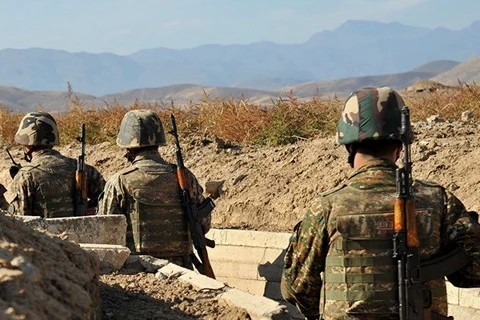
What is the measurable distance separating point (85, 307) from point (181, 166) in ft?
11.7

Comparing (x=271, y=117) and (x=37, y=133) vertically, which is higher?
(x=271, y=117)

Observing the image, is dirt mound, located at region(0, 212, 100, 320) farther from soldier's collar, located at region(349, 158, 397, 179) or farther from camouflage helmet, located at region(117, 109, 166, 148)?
camouflage helmet, located at region(117, 109, 166, 148)

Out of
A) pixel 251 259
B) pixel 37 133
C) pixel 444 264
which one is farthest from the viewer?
pixel 251 259

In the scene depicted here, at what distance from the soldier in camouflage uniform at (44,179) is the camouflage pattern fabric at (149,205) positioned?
866mm

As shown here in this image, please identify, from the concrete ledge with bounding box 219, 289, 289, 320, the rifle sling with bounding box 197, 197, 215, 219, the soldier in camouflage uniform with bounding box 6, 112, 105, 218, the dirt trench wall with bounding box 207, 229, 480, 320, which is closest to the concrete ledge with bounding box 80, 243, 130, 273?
the concrete ledge with bounding box 219, 289, 289, 320

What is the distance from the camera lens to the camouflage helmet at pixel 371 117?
4414 mm

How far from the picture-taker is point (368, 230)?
4336mm

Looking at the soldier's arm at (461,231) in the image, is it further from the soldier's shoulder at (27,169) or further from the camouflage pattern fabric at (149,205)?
the soldier's shoulder at (27,169)

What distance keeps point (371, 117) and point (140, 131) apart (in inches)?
144

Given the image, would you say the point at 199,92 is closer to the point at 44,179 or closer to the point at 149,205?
the point at 44,179

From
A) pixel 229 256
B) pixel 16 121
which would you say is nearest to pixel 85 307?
pixel 229 256

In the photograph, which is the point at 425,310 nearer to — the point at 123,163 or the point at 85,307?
the point at 85,307

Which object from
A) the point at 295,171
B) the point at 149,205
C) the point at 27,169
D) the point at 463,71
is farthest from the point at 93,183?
the point at 463,71

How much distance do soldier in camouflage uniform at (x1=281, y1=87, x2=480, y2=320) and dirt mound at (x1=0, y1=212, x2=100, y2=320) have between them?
986 mm
